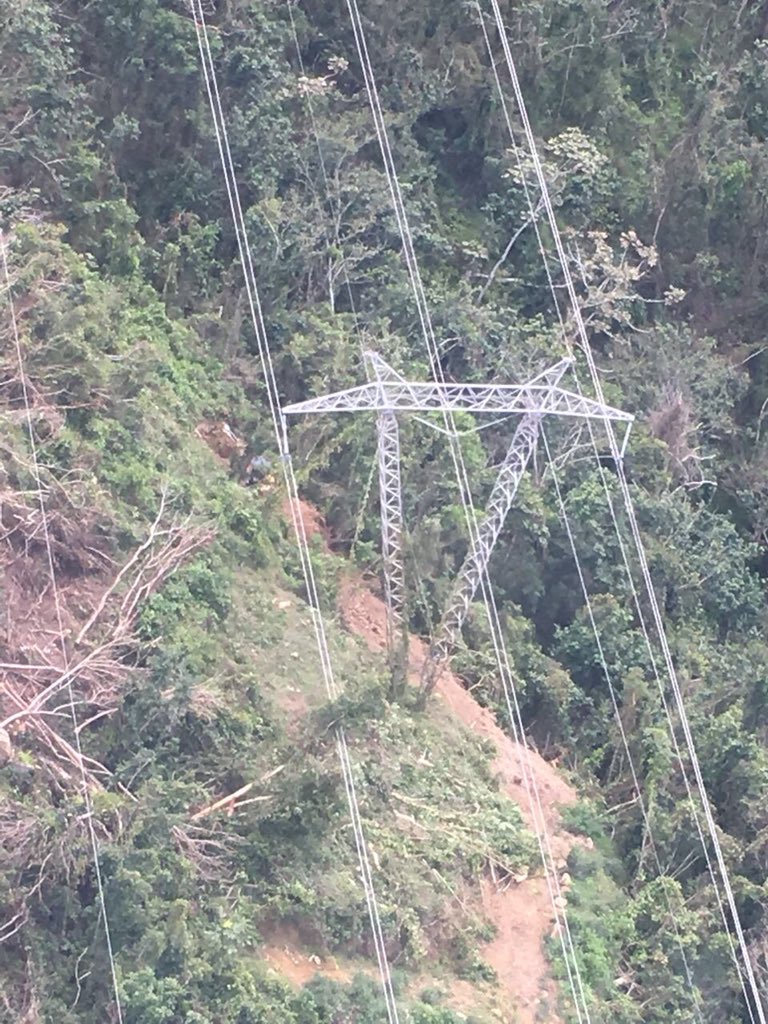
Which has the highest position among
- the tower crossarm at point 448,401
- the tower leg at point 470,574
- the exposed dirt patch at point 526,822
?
the tower crossarm at point 448,401

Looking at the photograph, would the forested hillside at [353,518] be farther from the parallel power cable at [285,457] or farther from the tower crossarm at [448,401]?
the tower crossarm at [448,401]

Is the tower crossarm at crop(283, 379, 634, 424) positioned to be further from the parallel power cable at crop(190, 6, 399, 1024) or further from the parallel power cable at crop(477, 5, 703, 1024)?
the parallel power cable at crop(477, 5, 703, 1024)

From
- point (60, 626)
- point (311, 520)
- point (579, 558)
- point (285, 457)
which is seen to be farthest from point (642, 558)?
point (60, 626)

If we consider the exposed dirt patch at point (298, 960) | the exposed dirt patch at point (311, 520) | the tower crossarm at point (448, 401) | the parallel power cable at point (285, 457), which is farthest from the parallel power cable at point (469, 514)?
the exposed dirt patch at point (298, 960)

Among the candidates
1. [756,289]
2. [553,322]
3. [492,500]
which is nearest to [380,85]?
[553,322]

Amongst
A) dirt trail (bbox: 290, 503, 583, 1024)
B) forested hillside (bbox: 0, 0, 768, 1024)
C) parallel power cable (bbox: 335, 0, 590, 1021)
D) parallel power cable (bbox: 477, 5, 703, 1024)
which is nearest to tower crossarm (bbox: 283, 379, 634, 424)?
parallel power cable (bbox: 335, 0, 590, 1021)

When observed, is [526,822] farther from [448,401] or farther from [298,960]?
[448,401]
